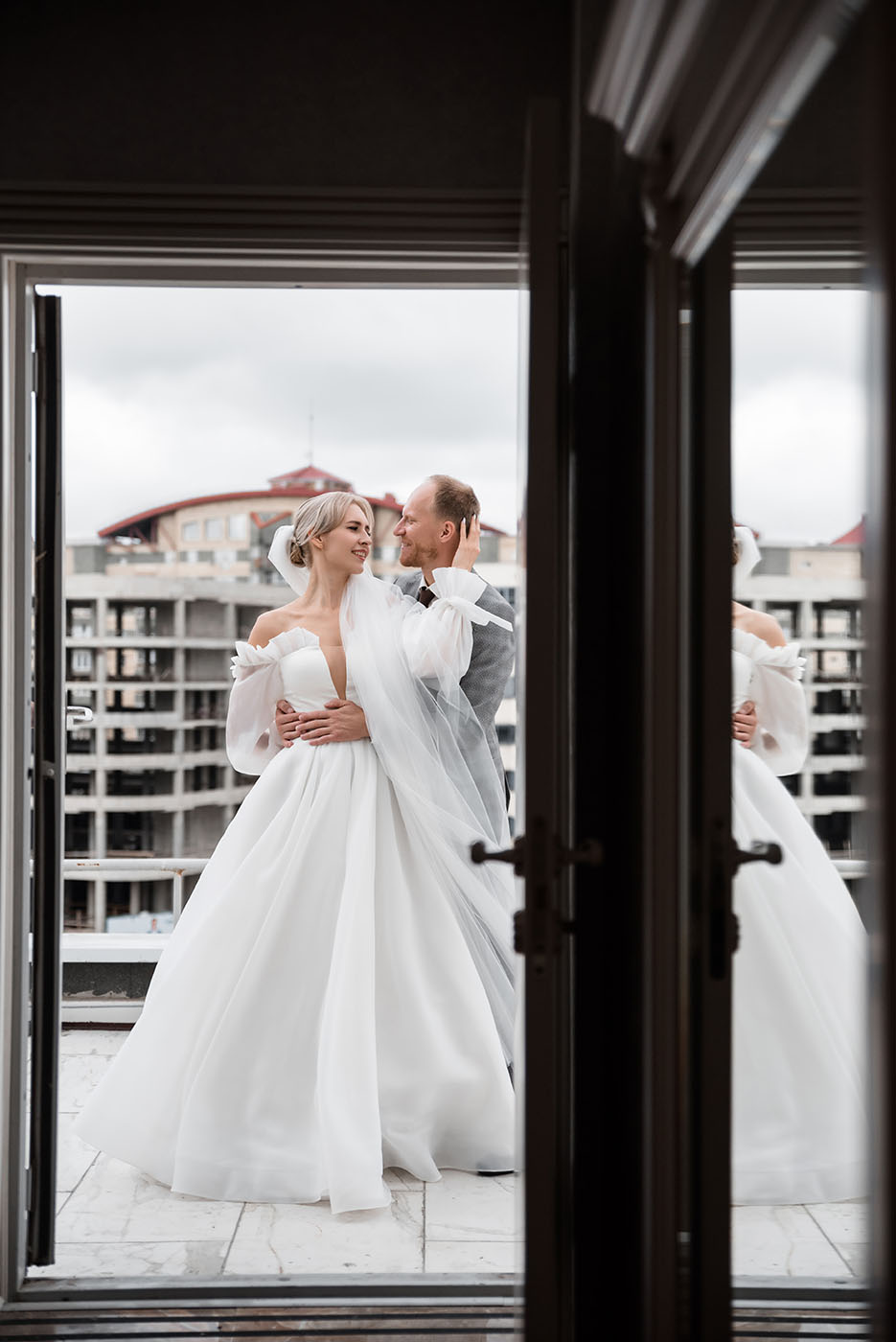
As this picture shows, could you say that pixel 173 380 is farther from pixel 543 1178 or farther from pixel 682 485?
pixel 543 1178

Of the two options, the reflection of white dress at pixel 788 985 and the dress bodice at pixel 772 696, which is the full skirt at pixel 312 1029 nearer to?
the reflection of white dress at pixel 788 985

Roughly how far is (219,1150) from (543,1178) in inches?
52.2

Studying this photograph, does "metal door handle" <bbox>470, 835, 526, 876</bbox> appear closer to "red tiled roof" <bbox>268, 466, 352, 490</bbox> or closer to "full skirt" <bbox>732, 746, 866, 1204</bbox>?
"full skirt" <bbox>732, 746, 866, 1204</bbox>

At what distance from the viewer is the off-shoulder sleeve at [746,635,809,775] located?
1.07 metres

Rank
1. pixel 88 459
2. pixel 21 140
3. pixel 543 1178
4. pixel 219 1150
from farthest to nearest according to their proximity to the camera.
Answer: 1. pixel 88 459
2. pixel 219 1150
3. pixel 21 140
4. pixel 543 1178

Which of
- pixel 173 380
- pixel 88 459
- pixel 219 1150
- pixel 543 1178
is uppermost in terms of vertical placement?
pixel 173 380

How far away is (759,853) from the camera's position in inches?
48.7

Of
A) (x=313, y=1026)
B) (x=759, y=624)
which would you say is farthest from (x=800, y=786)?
(x=313, y=1026)

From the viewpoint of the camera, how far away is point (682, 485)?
1.43m

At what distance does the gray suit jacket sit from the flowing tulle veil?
3.8 inches

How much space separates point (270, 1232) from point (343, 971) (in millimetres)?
568

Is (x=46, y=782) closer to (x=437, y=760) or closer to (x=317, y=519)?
(x=437, y=760)

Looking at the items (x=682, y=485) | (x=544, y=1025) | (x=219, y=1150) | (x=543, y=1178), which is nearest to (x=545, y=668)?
(x=682, y=485)

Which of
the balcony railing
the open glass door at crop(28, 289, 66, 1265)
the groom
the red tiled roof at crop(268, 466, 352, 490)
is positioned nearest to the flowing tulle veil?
the groom
